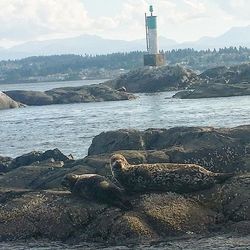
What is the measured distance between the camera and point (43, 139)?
44.8 metres

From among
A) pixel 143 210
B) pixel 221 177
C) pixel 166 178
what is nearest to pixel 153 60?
pixel 221 177

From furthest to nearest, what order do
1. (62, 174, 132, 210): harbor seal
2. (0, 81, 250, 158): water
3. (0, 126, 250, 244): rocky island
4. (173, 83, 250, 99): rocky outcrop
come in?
(173, 83, 250, 99): rocky outcrop → (0, 81, 250, 158): water → (62, 174, 132, 210): harbor seal → (0, 126, 250, 244): rocky island

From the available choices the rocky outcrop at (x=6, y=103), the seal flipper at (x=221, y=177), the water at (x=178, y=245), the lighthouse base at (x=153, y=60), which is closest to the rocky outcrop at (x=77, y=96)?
the rocky outcrop at (x=6, y=103)

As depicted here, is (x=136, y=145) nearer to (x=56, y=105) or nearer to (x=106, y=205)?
(x=106, y=205)

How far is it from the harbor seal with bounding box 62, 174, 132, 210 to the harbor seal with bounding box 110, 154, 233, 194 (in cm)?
43

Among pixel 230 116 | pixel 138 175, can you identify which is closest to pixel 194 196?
pixel 138 175

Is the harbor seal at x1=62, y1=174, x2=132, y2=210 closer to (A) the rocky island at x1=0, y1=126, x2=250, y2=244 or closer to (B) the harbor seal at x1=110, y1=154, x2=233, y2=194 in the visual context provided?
(A) the rocky island at x1=0, y1=126, x2=250, y2=244

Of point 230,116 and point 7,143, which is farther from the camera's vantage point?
point 230,116

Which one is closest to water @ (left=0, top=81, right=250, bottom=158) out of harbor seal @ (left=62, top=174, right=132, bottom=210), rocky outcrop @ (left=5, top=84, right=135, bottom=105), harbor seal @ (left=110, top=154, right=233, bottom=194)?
harbor seal @ (left=62, top=174, right=132, bottom=210)

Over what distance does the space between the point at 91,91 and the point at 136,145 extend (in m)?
71.9

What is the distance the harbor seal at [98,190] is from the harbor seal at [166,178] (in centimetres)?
43

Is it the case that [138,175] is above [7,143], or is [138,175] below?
above

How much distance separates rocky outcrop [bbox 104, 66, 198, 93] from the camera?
354 ft

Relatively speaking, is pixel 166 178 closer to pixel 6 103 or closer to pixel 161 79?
pixel 6 103
